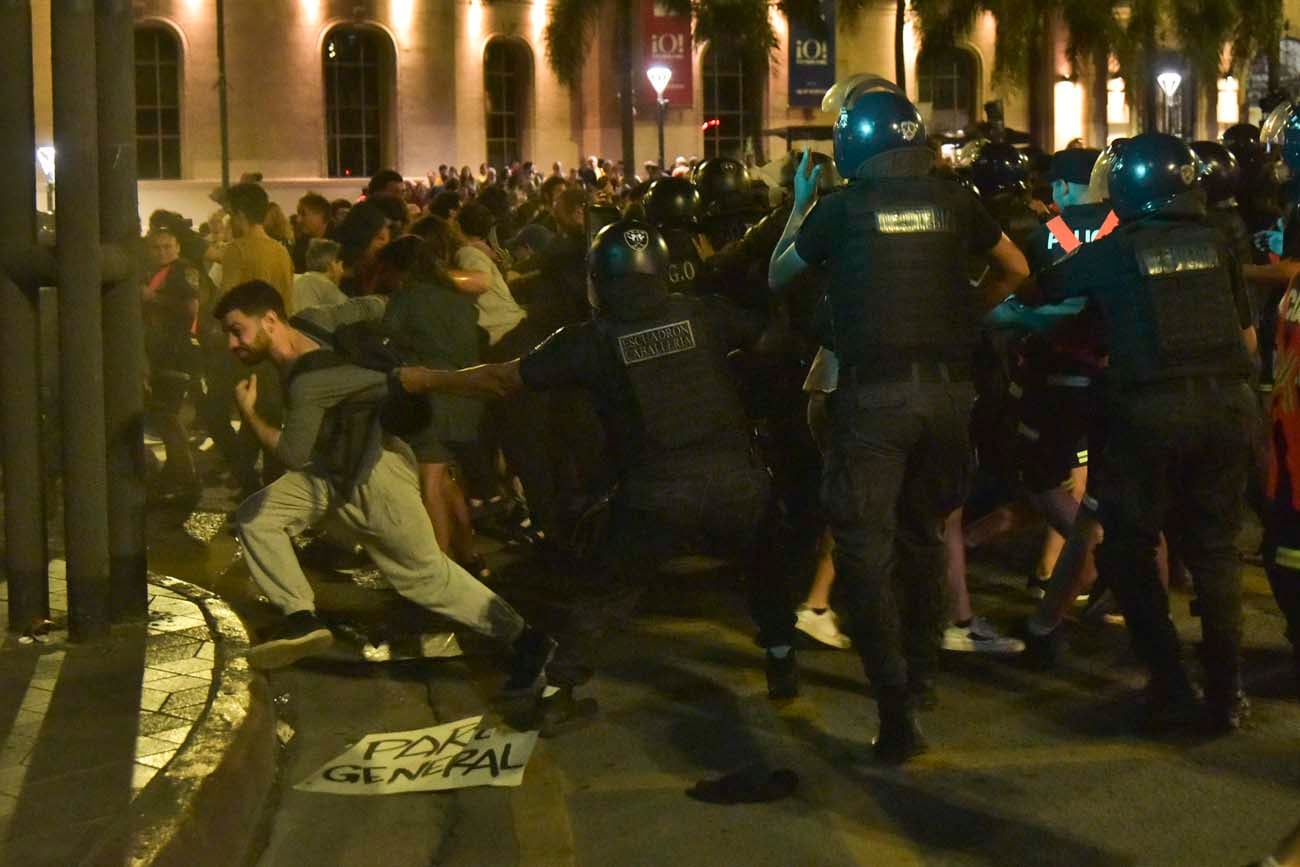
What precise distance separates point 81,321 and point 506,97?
32055 millimetres

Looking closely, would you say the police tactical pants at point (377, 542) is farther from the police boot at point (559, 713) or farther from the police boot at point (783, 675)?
the police boot at point (783, 675)

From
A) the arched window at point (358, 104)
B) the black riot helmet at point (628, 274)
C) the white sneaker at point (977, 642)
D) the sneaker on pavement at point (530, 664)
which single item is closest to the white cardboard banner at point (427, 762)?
the sneaker on pavement at point (530, 664)

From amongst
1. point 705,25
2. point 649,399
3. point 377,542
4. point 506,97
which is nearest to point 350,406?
point 377,542

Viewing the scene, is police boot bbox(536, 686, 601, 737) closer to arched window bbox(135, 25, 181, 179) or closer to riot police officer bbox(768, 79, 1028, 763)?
riot police officer bbox(768, 79, 1028, 763)

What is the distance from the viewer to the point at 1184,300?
5.88m

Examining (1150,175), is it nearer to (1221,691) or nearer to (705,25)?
(1221,691)

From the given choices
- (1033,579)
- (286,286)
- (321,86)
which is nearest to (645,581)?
(1033,579)

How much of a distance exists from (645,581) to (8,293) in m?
2.89

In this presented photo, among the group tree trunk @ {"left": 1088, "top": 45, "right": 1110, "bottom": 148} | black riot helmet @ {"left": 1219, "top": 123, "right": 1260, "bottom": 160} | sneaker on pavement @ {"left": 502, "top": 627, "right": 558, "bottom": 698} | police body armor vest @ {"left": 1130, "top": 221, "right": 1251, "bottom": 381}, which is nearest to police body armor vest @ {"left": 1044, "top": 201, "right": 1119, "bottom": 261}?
police body armor vest @ {"left": 1130, "top": 221, "right": 1251, "bottom": 381}

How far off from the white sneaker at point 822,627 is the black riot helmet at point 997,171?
6.77 ft

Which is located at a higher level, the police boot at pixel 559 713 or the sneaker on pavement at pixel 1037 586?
the sneaker on pavement at pixel 1037 586

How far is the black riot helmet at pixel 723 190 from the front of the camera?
8375 millimetres

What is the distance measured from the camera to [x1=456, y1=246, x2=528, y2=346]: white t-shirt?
941cm

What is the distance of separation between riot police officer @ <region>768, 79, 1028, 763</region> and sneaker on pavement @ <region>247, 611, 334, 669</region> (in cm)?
203
